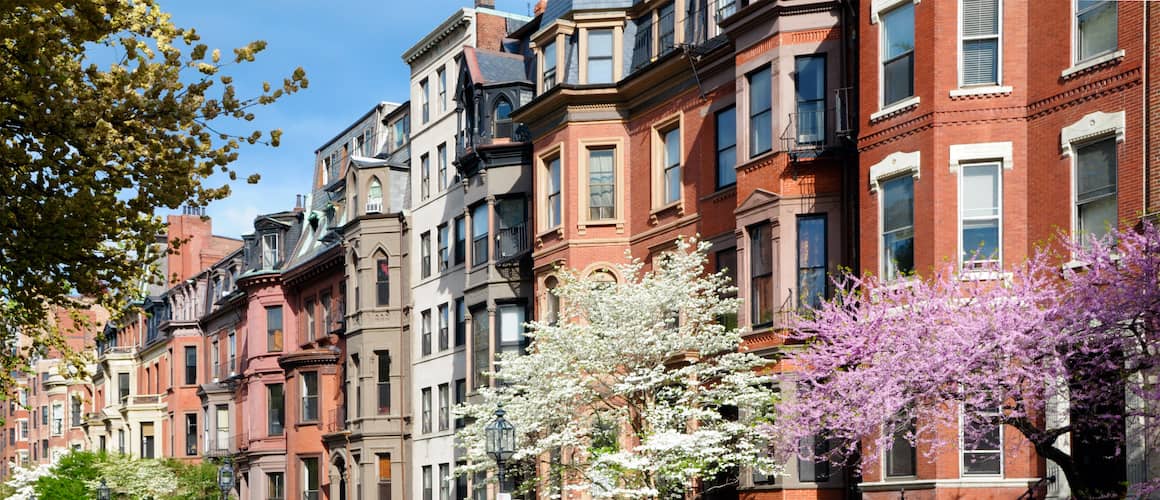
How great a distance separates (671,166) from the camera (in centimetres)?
3909

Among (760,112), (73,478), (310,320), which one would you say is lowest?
(73,478)

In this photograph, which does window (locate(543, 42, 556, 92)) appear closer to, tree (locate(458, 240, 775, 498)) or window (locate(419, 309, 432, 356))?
tree (locate(458, 240, 775, 498))

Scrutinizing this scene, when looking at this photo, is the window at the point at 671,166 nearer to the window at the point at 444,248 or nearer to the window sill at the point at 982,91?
the window sill at the point at 982,91

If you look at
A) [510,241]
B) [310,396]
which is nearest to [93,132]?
[510,241]

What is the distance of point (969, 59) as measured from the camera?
28.4 m

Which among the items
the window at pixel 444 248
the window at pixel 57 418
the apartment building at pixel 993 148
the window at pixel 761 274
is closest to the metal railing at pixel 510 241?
the window at pixel 444 248

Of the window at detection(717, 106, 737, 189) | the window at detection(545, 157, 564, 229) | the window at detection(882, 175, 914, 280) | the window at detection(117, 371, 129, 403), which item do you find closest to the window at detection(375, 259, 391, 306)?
the window at detection(545, 157, 564, 229)

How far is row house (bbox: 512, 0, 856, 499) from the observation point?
106ft

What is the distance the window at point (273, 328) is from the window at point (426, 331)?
15.2m

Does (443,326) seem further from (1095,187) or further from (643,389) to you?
(1095,187)

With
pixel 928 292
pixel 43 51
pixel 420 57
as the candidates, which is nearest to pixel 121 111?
pixel 43 51

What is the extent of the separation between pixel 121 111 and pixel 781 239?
17009mm

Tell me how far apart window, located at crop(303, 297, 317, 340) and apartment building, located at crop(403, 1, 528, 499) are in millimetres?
10617

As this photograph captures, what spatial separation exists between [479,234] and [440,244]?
14.5 ft
